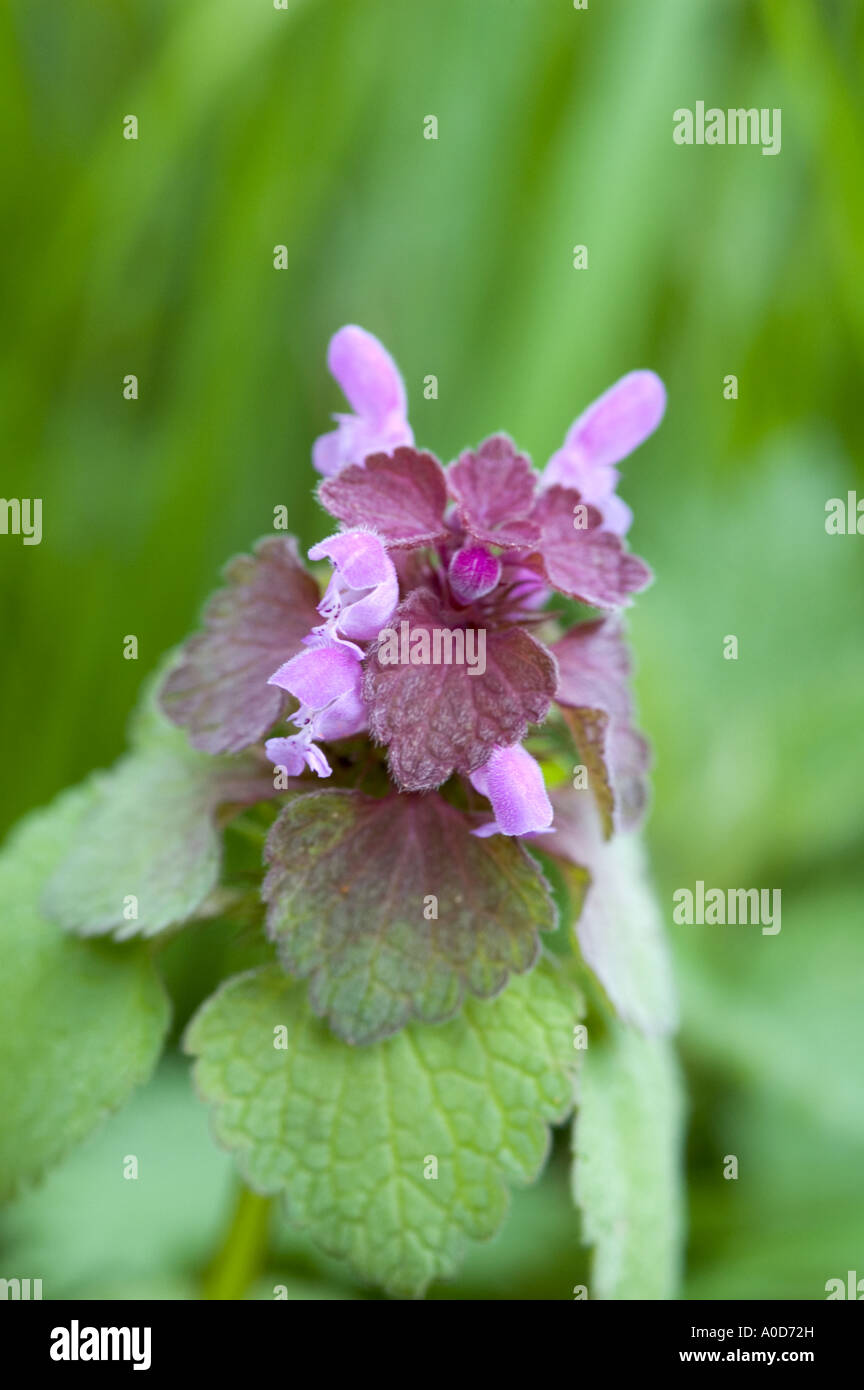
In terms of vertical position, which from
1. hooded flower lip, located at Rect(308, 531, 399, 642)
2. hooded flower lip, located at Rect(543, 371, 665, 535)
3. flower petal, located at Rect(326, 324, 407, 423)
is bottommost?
hooded flower lip, located at Rect(308, 531, 399, 642)

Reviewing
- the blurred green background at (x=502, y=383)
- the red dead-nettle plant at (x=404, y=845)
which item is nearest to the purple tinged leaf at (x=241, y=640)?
the red dead-nettle plant at (x=404, y=845)

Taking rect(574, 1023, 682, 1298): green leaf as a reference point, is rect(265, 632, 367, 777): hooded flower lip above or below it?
above

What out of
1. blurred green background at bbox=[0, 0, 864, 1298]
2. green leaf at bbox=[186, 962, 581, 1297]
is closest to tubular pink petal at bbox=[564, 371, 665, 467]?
green leaf at bbox=[186, 962, 581, 1297]

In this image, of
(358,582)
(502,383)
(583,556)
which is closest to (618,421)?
(583,556)

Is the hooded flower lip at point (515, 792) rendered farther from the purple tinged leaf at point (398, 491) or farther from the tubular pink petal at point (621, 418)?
the tubular pink petal at point (621, 418)

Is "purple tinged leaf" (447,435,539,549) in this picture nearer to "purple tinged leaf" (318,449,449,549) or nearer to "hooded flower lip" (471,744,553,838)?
"purple tinged leaf" (318,449,449,549)

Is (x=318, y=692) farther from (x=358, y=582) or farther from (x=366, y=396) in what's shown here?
(x=366, y=396)

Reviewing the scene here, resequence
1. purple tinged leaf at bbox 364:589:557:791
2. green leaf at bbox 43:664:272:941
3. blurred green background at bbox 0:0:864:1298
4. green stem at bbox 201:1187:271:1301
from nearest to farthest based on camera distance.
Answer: purple tinged leaf at bbox 364:589:557:791 < green leaf at bbox 43:664:272:941 < green stem at bbox 201:1187:271:1301 < blurred green background at bbox 0:0:864:1298
